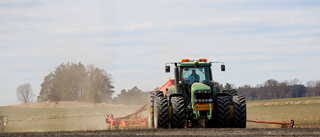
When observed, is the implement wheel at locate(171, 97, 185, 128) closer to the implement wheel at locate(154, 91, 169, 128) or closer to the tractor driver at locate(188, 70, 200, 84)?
the implement wheel at locate(154, 91, 169, 128)

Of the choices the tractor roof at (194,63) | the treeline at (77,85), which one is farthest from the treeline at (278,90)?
the tractor roof at (194,63)

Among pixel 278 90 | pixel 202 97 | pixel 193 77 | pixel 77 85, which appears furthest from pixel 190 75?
pixel 278 90

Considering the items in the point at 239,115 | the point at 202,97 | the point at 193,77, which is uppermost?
the point at 193,77

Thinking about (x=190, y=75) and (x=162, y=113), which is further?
(x=190, y=75)

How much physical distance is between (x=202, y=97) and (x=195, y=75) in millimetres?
1731

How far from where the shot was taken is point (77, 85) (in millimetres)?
60438

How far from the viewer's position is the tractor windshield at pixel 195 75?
61.5 feet

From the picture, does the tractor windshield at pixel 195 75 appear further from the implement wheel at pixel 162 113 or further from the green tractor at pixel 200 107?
the implement wheel at pixel 162 113

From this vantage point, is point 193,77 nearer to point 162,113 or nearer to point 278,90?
point 162,113

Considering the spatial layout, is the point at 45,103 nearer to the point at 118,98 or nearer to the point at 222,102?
the point at 118,98

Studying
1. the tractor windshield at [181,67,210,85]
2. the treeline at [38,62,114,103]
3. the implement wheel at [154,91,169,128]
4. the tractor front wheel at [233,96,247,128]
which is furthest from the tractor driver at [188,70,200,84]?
the treeline at [38,62,114,103]

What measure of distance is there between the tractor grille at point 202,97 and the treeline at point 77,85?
30070 millimetres

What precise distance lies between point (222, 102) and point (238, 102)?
2.24ft

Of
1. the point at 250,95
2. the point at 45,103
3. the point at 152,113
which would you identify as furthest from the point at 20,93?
the point at 152,113
